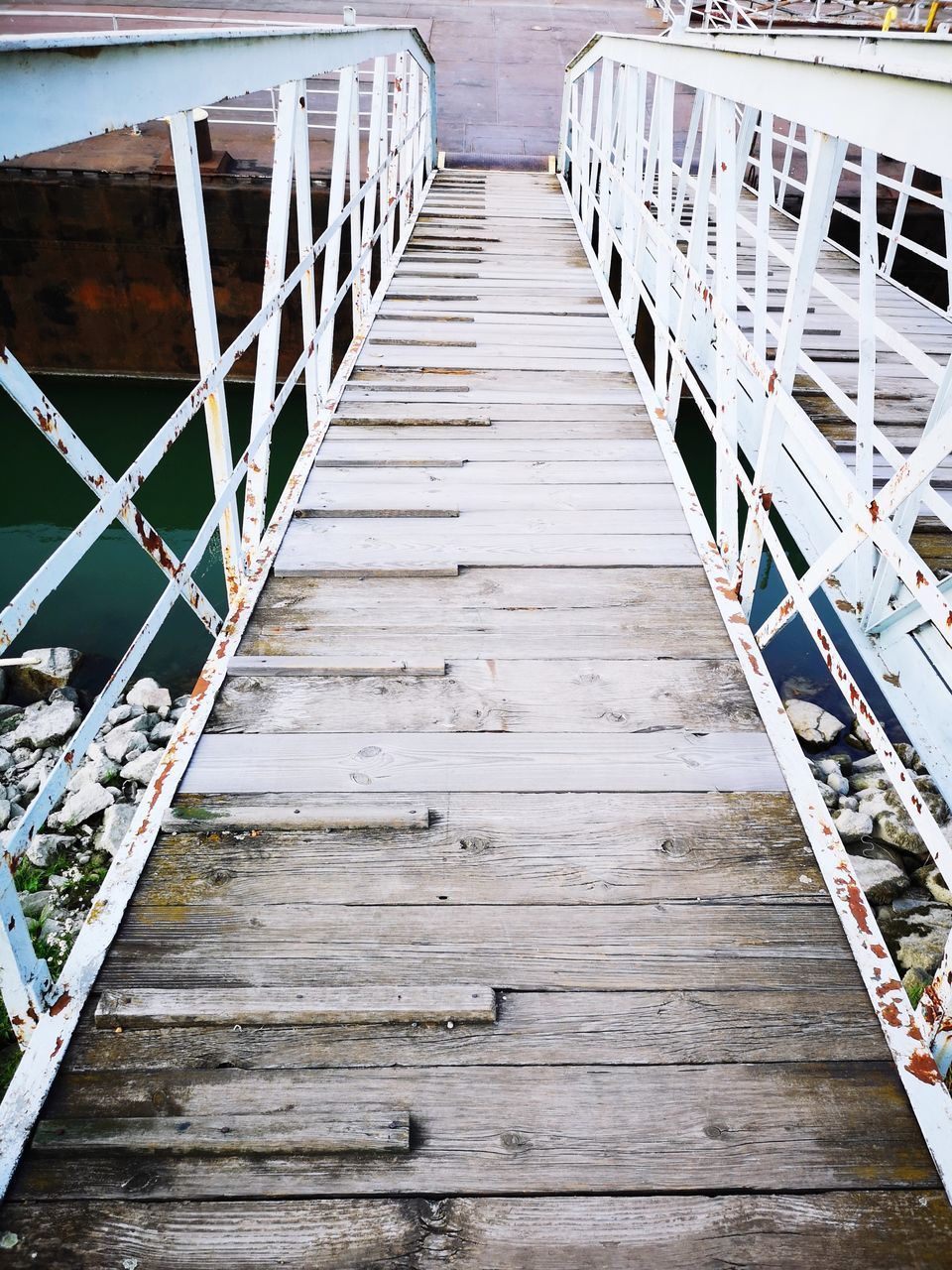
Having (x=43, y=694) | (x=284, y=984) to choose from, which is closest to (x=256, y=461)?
(x=284, y=984)

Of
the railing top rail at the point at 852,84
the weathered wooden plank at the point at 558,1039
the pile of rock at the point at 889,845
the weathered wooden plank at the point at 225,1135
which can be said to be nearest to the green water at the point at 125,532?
the pile of rock at the point at 889,845

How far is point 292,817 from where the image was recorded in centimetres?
194

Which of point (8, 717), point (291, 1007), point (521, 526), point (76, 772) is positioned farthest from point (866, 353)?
point (8, 717)

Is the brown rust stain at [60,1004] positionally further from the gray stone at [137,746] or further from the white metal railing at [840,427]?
the gray stone at [137,746]

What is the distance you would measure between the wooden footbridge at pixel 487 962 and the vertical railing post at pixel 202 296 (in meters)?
0.13

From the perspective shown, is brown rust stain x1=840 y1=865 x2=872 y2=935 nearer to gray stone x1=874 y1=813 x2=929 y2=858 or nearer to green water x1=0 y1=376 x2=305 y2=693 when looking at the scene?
gray stone x1=874 y1=813 x2=929 y2=858

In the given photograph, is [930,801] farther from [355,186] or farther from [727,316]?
[355,186]

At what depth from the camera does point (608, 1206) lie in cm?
135

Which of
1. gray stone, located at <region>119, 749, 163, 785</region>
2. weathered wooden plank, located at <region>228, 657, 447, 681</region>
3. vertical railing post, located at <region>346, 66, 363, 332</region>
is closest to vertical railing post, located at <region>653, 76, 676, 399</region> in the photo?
vertical railing post, located at <region>346, 66, 363, 332</region>

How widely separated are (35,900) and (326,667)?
2.48 m

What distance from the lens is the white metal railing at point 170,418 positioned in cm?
131

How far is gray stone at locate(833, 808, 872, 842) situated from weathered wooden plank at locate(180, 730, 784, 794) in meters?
2.67

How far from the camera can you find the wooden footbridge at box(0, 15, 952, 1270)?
133 cm

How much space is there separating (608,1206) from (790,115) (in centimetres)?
241
